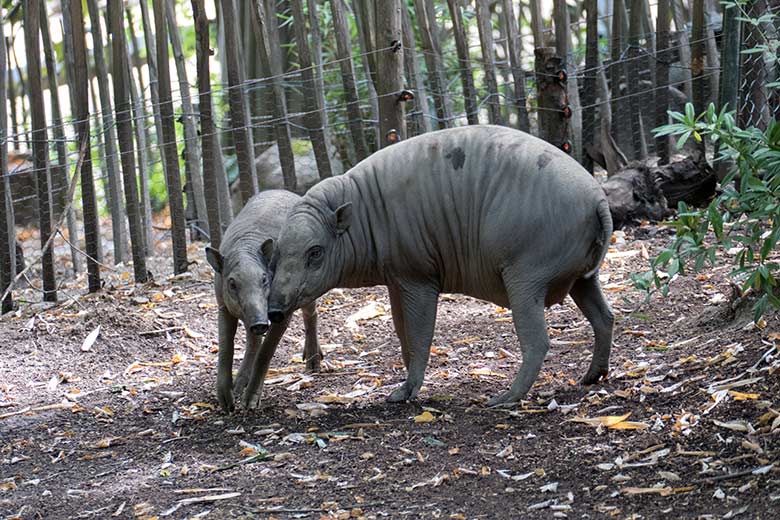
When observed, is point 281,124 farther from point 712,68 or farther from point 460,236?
point 712,68

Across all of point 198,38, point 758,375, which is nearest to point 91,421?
point 758,375

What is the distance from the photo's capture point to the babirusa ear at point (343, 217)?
5859 millimetres

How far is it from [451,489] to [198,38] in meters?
6.33

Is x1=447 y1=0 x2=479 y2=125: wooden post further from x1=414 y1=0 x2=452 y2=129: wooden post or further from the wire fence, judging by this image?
x1=414 y1=0 x2=452 y2=129: wooden post

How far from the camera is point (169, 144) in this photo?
9477mm

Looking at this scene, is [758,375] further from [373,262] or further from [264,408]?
[264,408]

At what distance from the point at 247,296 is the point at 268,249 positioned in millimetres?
356

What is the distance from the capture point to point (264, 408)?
20.3 feet

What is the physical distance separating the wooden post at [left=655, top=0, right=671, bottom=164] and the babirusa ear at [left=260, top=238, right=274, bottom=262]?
5619mm

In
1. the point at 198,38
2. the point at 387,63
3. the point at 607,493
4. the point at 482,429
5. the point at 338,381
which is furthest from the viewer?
the point at 198,38

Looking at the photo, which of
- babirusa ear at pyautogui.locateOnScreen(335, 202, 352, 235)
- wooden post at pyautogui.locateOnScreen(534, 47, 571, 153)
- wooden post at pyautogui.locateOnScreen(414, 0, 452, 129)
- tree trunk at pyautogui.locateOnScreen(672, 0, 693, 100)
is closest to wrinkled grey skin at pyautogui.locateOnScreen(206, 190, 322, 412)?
babirusa ear at pyautogui.locateOnScreen(335, 202, 352, 235)

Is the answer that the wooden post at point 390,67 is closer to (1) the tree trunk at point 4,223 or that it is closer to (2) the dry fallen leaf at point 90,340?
(2) the dry fallen leaf at point 90,340

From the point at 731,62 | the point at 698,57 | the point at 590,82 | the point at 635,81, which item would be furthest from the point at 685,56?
the point at 731,62

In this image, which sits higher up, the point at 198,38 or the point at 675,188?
the point at 198,38
